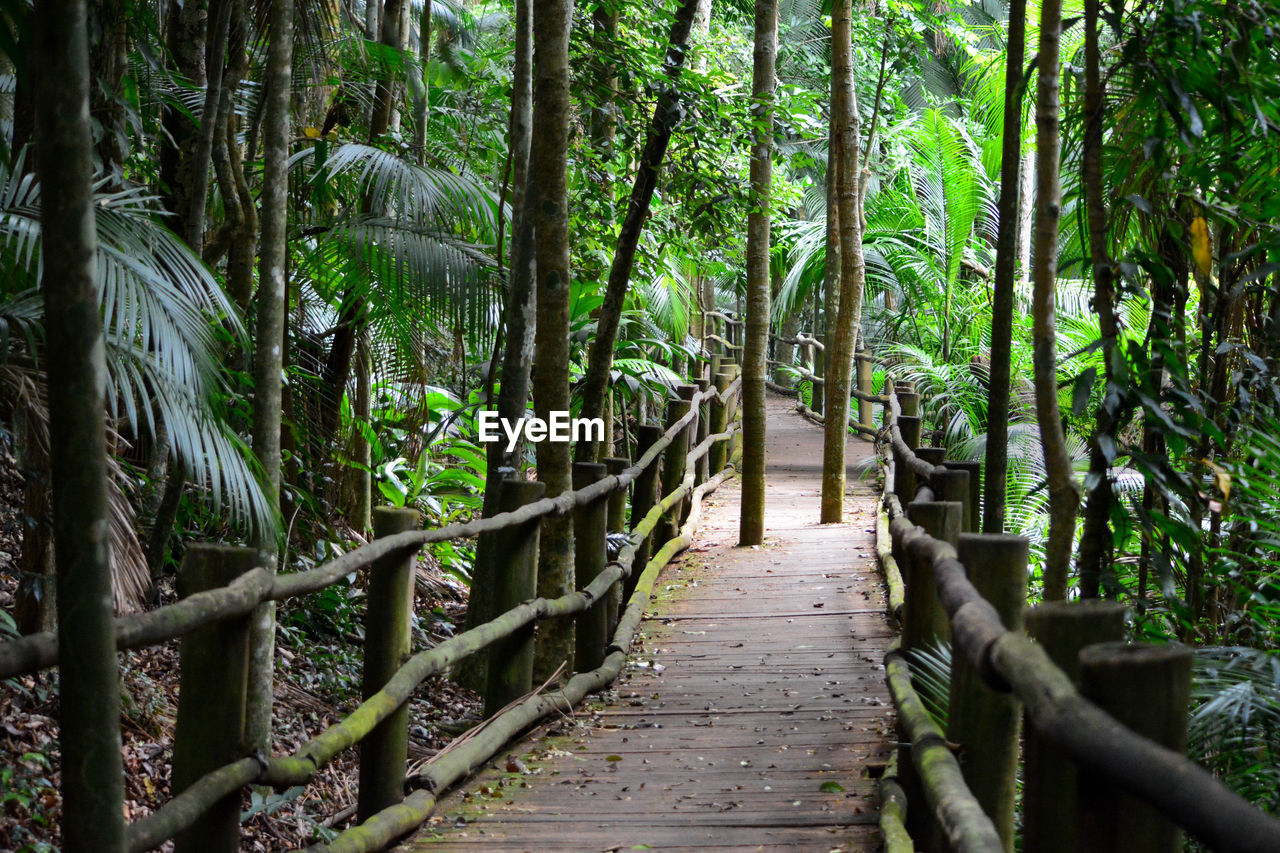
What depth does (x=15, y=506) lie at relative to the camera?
480cm

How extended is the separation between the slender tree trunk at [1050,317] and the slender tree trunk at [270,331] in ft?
7.94

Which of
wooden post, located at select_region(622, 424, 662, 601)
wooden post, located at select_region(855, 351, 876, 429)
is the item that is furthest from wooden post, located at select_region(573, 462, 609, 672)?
wooden post, located at select_region(855, 351, 876, 429)

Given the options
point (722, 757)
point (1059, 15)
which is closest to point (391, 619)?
point (722, 757)

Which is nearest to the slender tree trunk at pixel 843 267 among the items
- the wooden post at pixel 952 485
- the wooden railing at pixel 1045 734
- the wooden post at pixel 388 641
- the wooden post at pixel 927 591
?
the wooden post at pixel 952 485

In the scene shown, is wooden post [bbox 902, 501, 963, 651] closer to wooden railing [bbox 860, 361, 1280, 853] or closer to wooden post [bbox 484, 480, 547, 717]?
wooden railing [bbox 860, 361, 1280, 853]

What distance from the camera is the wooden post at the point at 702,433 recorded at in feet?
35.1

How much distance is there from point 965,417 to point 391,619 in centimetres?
867

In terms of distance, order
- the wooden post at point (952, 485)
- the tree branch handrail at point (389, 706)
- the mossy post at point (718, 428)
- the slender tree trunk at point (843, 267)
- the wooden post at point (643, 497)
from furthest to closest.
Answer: the mossy post at point (718, 428)
the slender tree trunk at point (843, 267)
the wooden post at point (643, 497)
the wooden post at point (952, 485)
the tree branch handrail at point (389, 706)

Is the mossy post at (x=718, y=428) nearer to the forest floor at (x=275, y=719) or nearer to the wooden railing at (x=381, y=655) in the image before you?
the forest floor at (x=275, y=719)

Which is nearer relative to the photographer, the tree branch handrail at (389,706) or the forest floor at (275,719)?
the tree branch handrail at (389,706)

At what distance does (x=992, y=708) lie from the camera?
2.38 m

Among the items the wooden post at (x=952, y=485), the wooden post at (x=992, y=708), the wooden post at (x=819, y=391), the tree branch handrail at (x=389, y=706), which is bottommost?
the tree branch handrail at (x=389, y=706)

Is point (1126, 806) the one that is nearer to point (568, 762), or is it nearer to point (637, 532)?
point (568, 762)

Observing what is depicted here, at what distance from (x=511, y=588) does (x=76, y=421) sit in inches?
112
